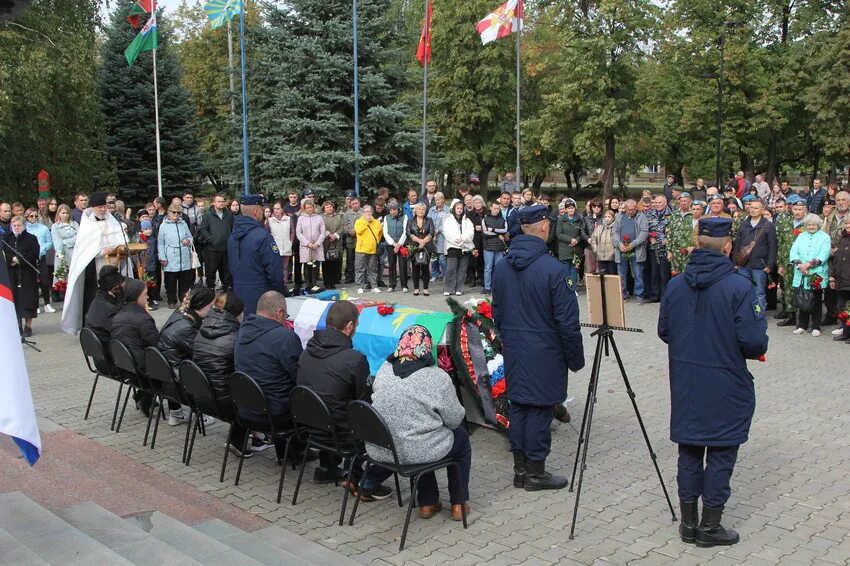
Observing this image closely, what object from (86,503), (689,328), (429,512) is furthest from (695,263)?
(86,503)

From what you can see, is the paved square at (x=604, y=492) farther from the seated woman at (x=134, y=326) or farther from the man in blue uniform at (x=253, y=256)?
the man in blue uniform at (x=253, y=256)

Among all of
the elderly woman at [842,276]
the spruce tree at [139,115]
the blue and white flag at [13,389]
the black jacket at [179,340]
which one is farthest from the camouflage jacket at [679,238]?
the spruce tree at [139,115]

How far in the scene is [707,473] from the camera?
17.7ft

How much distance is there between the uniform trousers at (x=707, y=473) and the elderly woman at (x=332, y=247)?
12054 millimetres

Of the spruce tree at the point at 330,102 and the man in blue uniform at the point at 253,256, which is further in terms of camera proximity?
the spruce tree at the point at 330,102

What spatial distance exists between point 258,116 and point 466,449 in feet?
71.0

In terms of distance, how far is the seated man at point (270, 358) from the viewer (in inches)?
260

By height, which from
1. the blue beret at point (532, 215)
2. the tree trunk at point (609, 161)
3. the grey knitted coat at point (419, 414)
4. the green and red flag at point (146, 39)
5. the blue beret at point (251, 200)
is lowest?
the grey knitted coat at point (419, 414)

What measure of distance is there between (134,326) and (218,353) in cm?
155

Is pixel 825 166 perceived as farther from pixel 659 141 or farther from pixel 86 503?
pixel 86 503

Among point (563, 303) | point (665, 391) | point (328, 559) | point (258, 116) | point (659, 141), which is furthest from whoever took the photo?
point (659, 141)

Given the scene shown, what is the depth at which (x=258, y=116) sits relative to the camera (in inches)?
1024

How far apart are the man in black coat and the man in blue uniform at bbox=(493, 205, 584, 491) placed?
Result: 9.41 meters

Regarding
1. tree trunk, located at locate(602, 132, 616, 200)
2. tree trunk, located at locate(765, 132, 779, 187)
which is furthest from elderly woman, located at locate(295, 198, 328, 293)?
tree trunk, located at locate(765, 132, 779, 187)
